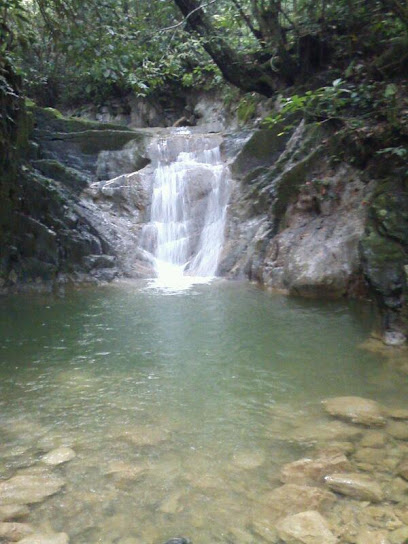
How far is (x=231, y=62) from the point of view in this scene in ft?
38.8

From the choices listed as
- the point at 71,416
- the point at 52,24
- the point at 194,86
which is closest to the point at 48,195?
the point at 52,24

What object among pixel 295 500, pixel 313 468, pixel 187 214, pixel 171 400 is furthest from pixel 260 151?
pixel 295 500

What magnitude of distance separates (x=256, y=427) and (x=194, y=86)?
1748 centimetres

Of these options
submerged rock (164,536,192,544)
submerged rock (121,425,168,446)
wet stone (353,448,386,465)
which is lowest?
submerged rock (164,536,192,544)

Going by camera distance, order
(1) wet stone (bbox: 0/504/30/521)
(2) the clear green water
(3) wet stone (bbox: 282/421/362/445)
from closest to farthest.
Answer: (1) wet stone (bbox: 0/504/30/521), (2) the clear green water, (3) wet stone (bbox: 282/421/362/445)

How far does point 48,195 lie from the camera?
36.1ft

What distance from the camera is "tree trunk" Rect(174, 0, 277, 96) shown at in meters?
11.1

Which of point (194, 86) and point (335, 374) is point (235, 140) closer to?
point (194, 86)

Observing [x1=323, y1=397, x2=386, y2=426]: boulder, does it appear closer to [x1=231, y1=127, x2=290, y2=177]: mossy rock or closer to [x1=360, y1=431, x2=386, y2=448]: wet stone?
[x1=360, y1=431, x2=386, y2=448]: wet stone

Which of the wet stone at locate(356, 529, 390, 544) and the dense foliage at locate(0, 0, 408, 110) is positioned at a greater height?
the dense foliage at locate(0, 0, 408, 110)

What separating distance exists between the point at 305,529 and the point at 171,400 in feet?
6.18

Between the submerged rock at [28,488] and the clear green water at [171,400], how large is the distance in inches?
3.0

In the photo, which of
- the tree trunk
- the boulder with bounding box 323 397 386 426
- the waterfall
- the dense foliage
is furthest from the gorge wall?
the boulder with bounding box 323 397 386 426

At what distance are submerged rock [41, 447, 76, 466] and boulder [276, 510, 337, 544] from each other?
54.3 inches
